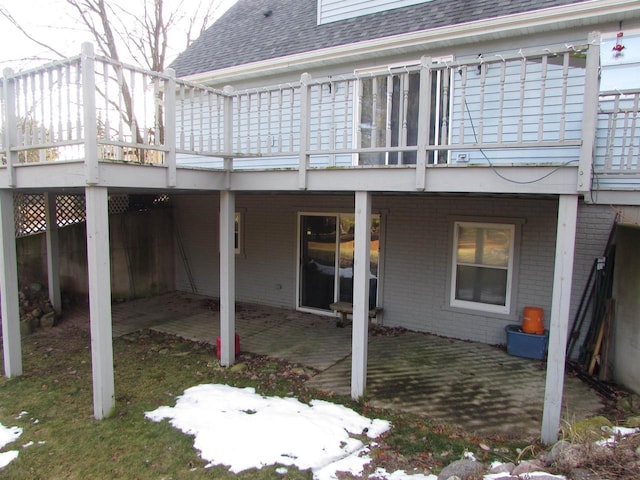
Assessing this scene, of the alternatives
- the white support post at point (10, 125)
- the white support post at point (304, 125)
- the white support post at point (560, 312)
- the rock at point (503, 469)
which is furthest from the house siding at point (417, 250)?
the white support post at point (10, 125)

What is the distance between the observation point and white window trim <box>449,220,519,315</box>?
21.7ft

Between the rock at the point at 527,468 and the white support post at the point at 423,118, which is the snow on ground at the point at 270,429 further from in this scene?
the white support post at the point at 423,118

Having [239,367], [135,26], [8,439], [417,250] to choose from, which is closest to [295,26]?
[417,250]

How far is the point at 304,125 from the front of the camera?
5.04 meters

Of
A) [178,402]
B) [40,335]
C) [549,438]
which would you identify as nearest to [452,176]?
[549,438]

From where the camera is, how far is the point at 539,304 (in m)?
6.44

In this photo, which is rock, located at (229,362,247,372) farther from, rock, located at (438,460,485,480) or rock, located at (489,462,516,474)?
rock, located at (489,462,516,474)

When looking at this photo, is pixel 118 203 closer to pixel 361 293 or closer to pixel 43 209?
pixel 43 209

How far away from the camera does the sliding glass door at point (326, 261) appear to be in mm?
8305

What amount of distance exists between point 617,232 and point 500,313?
199 centimetres

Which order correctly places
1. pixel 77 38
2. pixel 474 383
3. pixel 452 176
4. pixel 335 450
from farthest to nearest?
pixel 77 38 → pixel 474 383 → pixel 452 176 → pixel 335 450

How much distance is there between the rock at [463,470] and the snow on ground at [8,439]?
3651 millimetres

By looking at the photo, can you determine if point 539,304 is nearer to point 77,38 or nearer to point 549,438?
point 549,438

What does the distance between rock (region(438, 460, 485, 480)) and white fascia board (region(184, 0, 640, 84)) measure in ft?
18.1
